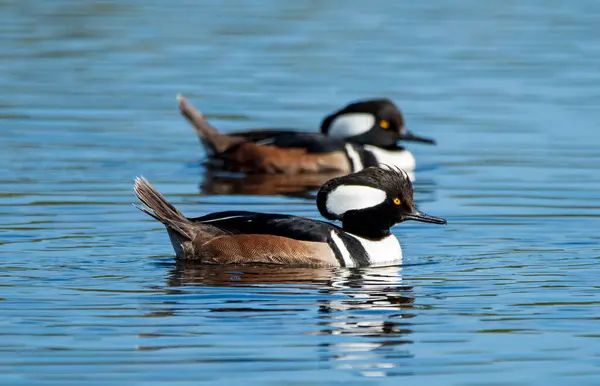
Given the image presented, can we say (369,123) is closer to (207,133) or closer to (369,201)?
(207,133)

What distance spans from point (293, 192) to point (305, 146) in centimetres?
164

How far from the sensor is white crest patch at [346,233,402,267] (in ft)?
37.7

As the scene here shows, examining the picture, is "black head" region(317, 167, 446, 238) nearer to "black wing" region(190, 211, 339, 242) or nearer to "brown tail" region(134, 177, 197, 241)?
"black wing" region(190, 211, 339, 242)

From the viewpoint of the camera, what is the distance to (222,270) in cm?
1109

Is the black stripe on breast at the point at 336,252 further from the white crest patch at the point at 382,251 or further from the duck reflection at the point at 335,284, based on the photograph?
the white crest patch at the point at 382,251

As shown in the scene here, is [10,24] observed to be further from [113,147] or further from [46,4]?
[113,147]

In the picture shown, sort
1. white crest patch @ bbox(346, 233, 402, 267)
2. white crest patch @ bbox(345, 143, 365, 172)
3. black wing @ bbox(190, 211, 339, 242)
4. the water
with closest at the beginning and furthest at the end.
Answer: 1. the water
2. black wing @ bbox(190, 211, 339, 242)
3. white crest patch @ bbox(346, 233, 402, 267)
4. white crest patch @ bbox(345, 143, 365, 172)

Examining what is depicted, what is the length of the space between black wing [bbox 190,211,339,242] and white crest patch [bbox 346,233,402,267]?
317 mm

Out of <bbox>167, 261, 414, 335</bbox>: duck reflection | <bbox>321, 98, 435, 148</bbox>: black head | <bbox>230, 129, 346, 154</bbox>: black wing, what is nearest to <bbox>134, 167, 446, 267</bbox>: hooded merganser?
<bbox>167, 261, 414, 335</bbox>: duck reflection

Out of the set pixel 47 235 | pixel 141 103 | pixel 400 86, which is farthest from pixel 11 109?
pixel 47 235

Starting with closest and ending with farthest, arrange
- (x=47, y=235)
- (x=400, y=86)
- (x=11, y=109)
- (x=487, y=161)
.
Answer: (x=47, y=235) → (x=487, y=161) → (x=11, y=109) → (x=400, y=86)

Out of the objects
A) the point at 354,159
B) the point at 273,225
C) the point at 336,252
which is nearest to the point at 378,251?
the point at 336,252

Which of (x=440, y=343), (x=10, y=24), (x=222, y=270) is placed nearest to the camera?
(x=440, y=343)

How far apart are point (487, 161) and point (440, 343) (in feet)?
25.7
